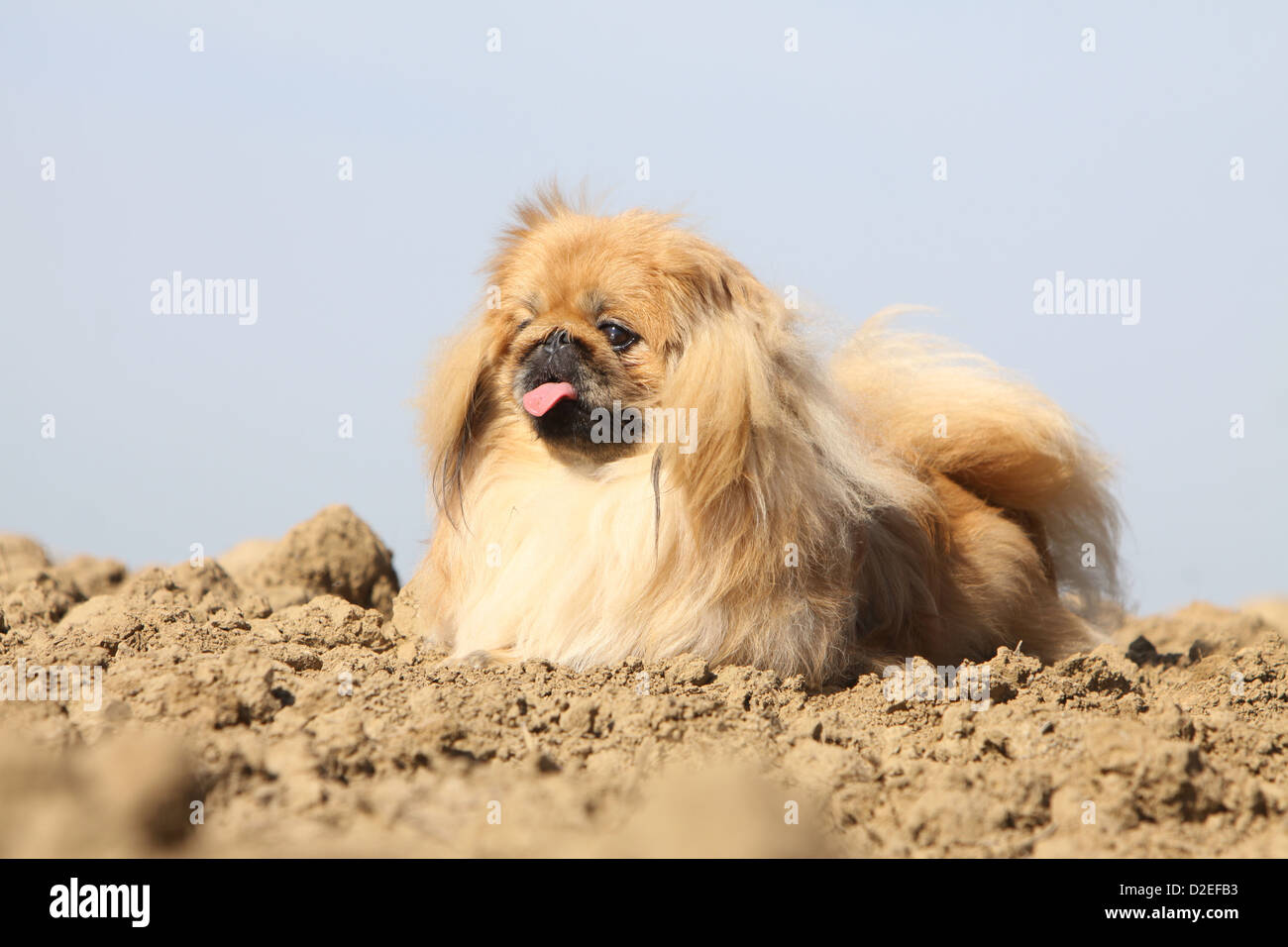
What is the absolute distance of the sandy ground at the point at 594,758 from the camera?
278cm

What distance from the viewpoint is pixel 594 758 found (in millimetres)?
3816

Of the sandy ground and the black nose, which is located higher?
the black nose

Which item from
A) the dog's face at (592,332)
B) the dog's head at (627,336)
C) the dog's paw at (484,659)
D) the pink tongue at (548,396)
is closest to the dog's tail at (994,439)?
the dog's head at (627,336)

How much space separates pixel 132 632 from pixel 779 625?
2623 millimetres

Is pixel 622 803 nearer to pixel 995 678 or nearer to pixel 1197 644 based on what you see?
pixel 995 678

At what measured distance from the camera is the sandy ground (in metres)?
2.78

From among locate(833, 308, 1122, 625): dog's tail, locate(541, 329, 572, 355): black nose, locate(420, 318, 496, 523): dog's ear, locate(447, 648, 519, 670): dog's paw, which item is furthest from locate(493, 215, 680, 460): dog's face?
locate(833, 308, 1122, 625): dog's tail

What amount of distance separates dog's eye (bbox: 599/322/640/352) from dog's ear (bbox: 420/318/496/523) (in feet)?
2.05

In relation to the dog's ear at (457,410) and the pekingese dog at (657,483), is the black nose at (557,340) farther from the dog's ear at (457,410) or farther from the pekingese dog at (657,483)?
the dog's ear at (457,410)

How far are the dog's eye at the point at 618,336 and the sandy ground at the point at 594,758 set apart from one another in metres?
1.28

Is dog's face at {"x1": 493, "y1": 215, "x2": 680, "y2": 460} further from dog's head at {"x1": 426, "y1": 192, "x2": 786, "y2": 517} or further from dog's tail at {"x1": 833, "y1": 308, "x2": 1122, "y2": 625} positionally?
dog's tail at {"x1": 833, "y1": 308, "x2": 1122, "y2": 625}

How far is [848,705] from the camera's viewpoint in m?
4.89
